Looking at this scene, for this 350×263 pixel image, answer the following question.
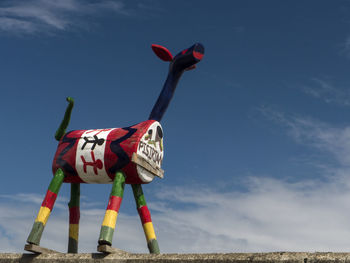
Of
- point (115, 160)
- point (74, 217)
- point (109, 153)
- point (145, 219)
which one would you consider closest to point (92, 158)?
point (109, 153)

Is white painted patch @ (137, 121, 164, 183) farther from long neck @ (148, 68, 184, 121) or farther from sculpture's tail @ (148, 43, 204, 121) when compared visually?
sculpture's tail @ (148, 43, 204, 121)

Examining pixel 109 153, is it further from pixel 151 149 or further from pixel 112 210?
pixel 112 210

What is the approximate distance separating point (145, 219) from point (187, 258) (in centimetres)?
371

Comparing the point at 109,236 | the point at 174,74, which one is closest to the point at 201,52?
the point at 174,74

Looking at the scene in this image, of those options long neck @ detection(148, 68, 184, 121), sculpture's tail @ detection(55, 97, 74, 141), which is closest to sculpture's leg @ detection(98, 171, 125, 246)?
long neck @ detection(148, 68, 184, 121)

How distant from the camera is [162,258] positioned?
8.12 meters

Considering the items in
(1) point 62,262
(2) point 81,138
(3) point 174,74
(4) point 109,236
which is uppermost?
(3) point 174,74

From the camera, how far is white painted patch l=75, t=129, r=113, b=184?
1101 centimetres

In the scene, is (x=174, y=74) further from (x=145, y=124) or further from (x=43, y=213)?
(x=43, y=213)

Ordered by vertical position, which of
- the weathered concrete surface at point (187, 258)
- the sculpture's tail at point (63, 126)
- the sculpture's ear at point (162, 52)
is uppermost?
the sculpture's ear at point (162, 52)

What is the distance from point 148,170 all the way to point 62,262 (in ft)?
9.26

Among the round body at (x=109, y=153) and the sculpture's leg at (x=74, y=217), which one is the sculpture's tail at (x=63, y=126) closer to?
the round body at (x=109, y=153)

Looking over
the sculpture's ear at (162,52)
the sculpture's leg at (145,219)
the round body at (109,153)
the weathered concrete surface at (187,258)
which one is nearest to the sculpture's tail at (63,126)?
the round body at (109,153)

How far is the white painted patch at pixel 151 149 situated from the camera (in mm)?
10930
